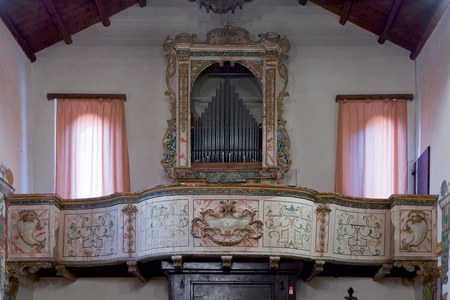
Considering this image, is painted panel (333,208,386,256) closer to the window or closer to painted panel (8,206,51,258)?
the window

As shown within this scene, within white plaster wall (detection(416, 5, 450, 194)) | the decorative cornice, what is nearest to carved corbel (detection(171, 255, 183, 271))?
the decorative cornice

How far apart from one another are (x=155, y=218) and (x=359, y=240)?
4.02m

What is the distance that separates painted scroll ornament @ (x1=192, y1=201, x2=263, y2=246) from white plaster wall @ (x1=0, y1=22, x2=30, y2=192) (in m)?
4.16

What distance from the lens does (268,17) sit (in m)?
25.1

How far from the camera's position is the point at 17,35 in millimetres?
23391

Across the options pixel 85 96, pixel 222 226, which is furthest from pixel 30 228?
pixel 222 226

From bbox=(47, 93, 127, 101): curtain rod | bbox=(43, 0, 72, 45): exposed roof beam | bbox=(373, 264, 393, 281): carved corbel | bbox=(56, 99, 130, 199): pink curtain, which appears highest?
bbox=(43, 0, 72, 45): exposed roof beam

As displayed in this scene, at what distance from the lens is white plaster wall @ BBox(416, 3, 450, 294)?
70.3ft

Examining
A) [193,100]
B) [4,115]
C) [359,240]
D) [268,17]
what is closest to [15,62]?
[4,115]

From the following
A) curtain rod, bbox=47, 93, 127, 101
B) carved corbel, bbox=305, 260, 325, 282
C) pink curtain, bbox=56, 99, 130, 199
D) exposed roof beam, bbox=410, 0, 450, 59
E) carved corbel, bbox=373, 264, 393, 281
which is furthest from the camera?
curtain rod, bbox=47, 93, 127, 101

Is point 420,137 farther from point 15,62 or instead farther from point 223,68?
point 15,62

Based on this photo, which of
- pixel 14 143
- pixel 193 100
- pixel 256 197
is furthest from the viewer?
pixel 193 100

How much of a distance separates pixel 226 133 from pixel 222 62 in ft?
5.12

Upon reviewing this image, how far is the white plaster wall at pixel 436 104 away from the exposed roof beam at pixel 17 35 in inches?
327
